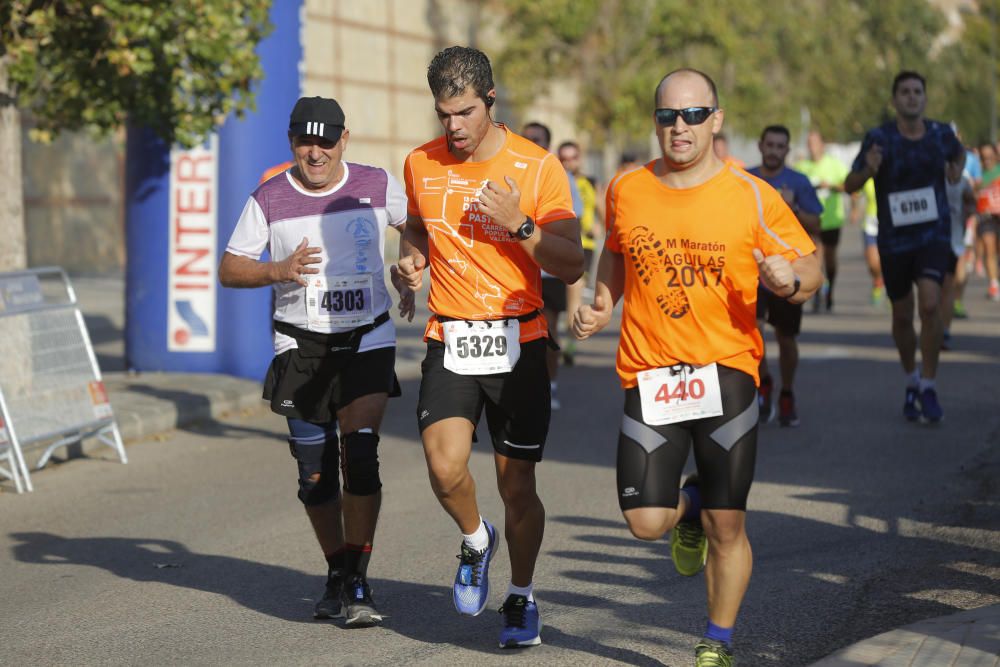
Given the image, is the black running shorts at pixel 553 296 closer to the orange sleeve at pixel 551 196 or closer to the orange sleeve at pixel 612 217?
the orange sleeve at pixel 551 196

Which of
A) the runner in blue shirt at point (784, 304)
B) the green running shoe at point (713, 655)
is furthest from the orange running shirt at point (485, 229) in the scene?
the runner in blue shirt at point (784, 304)

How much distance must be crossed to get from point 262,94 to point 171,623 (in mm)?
8018

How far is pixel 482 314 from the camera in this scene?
19.1 ft

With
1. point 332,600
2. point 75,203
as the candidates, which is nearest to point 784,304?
point 332,600

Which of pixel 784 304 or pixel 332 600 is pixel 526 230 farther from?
pixel 784 304

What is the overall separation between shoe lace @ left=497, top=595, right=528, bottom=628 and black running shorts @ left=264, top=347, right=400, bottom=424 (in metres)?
1.06

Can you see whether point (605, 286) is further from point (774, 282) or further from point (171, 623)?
point (171, 623)

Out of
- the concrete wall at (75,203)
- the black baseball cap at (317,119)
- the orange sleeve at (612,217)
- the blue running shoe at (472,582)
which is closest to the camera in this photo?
the orange sleeve at (612,217)

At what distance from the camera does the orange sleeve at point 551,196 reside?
5.82 metres

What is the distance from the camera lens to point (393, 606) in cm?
655

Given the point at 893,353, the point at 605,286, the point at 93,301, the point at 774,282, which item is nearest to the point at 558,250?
the point at 605,286

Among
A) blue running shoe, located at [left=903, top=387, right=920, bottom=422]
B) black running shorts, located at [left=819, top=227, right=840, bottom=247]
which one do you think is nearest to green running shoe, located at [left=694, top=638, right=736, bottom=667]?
blue running shoe, located at [left=903, top=387, right=920, bottom=422]

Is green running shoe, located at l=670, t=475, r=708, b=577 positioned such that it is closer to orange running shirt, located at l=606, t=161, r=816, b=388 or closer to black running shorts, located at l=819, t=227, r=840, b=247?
orange running shirt, located at l=606, t=161, r=816, b=388

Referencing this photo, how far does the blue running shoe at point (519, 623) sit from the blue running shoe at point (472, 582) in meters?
0.10
